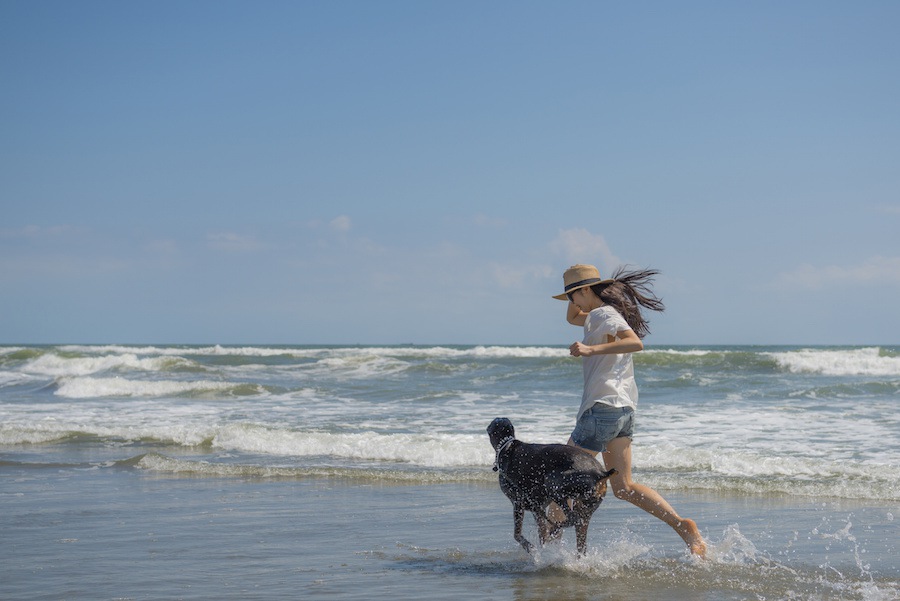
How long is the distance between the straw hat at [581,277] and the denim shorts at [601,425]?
2.45 ft

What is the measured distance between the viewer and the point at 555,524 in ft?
17.0

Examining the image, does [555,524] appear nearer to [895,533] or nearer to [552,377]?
[895,533]

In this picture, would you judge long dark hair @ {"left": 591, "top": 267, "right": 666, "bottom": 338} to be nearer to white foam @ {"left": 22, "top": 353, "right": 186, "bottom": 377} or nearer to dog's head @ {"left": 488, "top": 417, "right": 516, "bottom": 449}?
dog's head @ {"left": 488, "top": 417, "right": 516, "bottom": 449}

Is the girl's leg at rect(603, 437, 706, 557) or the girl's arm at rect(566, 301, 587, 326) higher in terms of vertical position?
the girl's arm at rect(566, 301, 587, 326)

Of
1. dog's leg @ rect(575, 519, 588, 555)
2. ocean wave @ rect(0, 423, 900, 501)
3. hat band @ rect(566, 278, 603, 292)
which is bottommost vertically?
ocean wave @ rect(0, 423, 900, 501)

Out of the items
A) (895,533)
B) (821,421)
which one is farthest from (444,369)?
(895,533)

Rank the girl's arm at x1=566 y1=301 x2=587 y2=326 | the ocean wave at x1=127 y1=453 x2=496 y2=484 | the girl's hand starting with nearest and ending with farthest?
the girl's hand, the girl's arm at x1=566 y1=301 x2=587 y2=326, the ocean wave at x1=127 y1=453 x2=496 y2=484

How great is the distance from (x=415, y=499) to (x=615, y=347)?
143 inches

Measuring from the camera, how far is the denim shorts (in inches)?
199

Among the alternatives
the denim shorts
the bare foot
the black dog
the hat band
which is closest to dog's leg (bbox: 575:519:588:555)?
the black dog

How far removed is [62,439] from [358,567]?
27.1ft

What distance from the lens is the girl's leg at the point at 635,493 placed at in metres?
5.17

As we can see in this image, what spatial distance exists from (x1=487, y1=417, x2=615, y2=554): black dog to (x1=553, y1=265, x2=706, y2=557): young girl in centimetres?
21

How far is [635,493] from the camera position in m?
5.26
